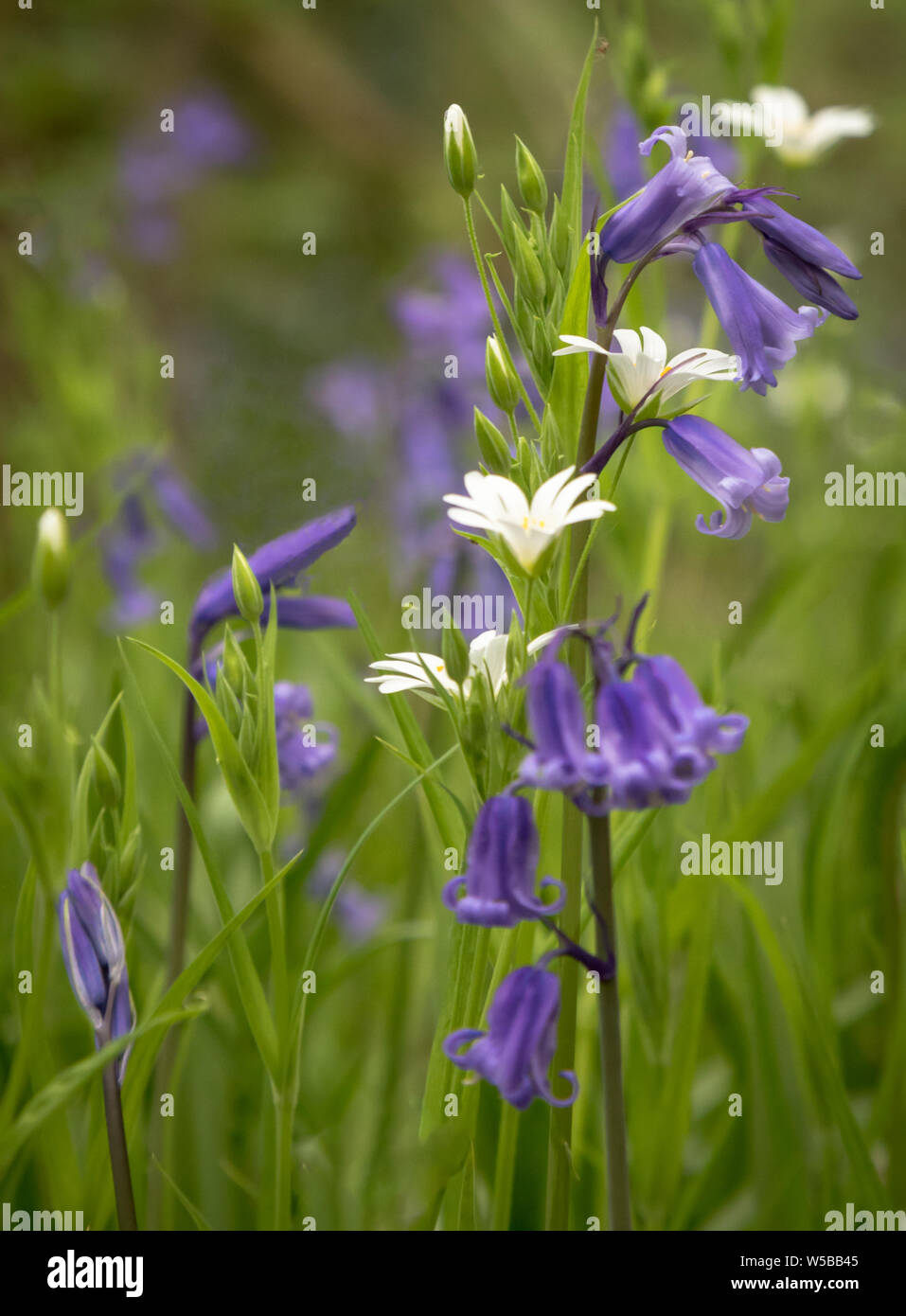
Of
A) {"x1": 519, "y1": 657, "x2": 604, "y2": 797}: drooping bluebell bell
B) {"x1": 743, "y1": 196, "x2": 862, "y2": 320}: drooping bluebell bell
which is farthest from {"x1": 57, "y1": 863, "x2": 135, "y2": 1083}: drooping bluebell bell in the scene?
{"x1": 743, "y1": 196, "x2": 862, "y2": 320}: drooping bluebell bell

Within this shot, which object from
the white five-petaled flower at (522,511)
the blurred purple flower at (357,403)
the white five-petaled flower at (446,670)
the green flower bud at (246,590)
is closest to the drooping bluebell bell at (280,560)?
the green flower bud at (246,590)

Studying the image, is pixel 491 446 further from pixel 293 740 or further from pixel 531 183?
pixel 293 740

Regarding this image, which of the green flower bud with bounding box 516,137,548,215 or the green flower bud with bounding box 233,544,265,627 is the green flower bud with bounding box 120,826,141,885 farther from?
the green flower bud with bounding box 516,137,548,215

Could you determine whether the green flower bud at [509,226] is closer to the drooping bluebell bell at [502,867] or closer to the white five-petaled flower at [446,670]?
the white five-petaled flower at [446,670]

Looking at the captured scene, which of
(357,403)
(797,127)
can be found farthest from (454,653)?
(357,403)

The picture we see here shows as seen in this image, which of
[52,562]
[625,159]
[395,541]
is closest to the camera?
[52,562]

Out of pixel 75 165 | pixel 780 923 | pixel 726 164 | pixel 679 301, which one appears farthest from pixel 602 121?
pixel 780 923
